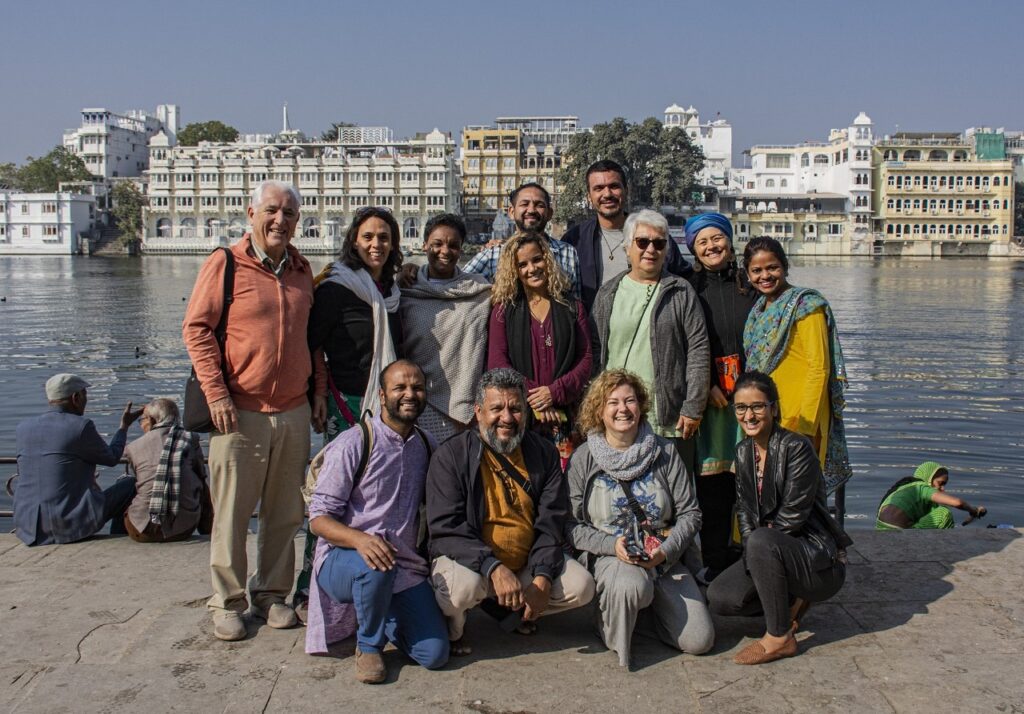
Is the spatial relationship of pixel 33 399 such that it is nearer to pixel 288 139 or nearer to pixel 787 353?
pixel 787 353

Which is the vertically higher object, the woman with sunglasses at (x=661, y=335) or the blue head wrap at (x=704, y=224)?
the blue head wrap at (x=704, y=224)

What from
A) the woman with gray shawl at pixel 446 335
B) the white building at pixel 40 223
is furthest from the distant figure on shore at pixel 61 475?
the white building at pixel 40 223

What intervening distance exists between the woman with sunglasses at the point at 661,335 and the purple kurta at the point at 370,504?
115cm

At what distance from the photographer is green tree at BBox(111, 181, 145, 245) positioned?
284 feet

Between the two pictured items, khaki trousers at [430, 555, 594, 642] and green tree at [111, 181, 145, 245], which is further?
green tree at [111, 181, 145, 245]

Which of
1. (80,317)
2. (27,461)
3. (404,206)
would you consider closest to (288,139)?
(404,206)

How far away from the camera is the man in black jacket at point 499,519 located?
3.75m

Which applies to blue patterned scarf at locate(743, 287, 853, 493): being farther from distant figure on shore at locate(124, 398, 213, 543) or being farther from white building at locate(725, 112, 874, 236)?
white building at locate(725, 112, 874, 236)

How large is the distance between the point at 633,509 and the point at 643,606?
386mm

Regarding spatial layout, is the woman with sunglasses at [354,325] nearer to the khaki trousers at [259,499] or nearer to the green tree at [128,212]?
the khaki trousers at [259,499]

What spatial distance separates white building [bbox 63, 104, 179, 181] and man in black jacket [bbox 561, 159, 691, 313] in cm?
10630

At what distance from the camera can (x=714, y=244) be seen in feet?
15.0

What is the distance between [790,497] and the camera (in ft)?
12.8

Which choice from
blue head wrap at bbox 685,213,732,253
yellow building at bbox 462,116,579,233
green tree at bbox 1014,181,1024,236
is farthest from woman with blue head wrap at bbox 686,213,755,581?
green tree at bbox 1014,181,1024,236
